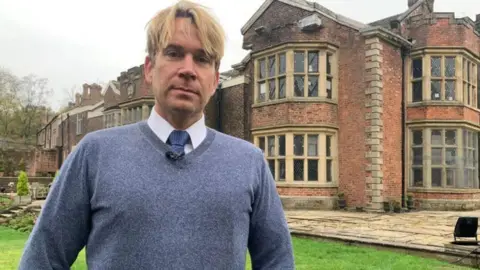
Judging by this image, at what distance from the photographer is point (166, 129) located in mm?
1710

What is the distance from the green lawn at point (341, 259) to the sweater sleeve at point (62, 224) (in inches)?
210

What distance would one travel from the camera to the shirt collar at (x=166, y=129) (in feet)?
5.60

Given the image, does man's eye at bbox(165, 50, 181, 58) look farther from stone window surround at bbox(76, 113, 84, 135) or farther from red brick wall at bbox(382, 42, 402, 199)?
stone window surround at bbox(76, 113, 84, 135)

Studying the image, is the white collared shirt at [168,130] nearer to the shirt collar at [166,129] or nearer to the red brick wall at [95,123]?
the shirt collar at [166,129]

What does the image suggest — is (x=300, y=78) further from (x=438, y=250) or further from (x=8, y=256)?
(x=8, y=256)

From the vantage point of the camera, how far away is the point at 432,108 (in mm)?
16531

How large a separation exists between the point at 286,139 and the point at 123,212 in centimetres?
1471

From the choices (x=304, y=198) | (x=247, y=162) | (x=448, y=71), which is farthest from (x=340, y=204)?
(x=247, y=162)

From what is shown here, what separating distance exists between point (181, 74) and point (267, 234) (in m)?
0.69

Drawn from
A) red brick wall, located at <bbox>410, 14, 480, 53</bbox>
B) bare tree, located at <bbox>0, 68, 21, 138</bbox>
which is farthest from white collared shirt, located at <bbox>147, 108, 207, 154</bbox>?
bare tree, located at <bbox>0, 68, 21, 138</bbox>

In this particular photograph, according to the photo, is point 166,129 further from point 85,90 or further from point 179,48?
point 85,90

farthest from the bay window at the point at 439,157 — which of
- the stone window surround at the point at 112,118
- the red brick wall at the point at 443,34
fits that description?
the stone window surround at the point at 112,118

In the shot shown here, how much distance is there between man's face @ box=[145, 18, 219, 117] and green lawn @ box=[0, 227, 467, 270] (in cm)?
532

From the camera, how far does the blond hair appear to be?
164cm
